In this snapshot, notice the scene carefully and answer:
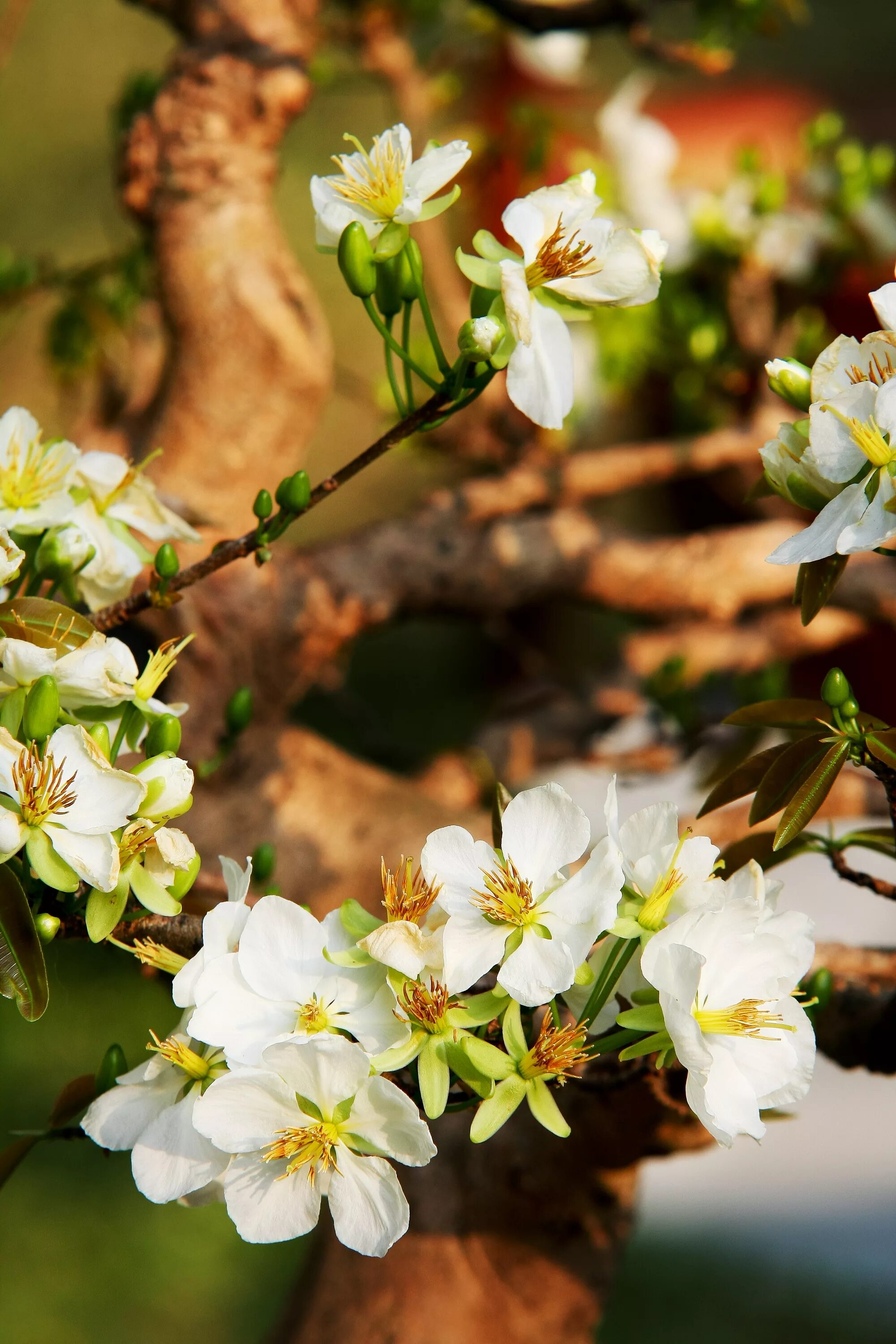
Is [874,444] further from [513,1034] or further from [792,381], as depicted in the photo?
[513,1034]

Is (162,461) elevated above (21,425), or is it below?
below

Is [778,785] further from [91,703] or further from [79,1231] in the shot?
[79,1231]

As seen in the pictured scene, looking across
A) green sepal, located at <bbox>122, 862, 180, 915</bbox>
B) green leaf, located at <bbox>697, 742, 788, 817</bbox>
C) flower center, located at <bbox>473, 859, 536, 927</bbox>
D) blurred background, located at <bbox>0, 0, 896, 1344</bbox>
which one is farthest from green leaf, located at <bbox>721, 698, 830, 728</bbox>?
blurred background, located at <bbox>0, 0, 896, 1344</bbox>

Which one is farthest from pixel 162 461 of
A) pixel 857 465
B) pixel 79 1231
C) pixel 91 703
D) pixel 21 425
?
pixel 79 1231

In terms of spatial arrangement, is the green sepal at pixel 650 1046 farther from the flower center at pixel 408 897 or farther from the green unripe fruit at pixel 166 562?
the green unripe fruit at pixel 166 562

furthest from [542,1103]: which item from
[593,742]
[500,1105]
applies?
[593,742]

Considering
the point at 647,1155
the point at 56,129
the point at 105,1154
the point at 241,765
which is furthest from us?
the point at 56,129

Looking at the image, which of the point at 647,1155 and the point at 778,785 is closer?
the point at 778,785
